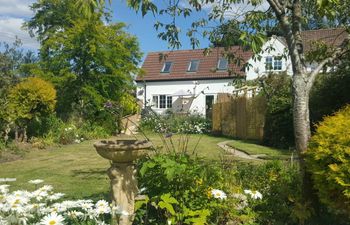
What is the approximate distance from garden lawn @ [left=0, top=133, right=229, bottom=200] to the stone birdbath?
1.87 m

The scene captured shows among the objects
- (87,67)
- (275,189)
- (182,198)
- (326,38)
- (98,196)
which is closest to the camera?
(182,198)

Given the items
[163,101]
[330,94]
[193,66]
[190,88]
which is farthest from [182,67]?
[330,94]

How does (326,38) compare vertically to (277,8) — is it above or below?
above

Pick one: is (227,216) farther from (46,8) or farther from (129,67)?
(46,8)

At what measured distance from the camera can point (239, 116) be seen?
22.1 metres

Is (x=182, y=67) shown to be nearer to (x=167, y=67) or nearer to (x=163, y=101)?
(x=167, y=67)

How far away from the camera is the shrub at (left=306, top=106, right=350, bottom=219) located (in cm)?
437

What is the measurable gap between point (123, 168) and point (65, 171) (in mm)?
5974

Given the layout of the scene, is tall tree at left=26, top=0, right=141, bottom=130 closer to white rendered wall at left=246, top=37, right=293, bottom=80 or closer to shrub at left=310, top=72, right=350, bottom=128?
white rendered wall at left=246, top=37, right=293, bottom=80

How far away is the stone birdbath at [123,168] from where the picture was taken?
4.41 metres

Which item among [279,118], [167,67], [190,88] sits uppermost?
[167,67]

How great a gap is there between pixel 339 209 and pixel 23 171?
7.89 meters

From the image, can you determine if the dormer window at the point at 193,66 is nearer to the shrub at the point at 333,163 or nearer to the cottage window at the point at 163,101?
the cottage window at the point at 163,101

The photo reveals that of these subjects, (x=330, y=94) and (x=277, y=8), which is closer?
(x=277, y=8)
